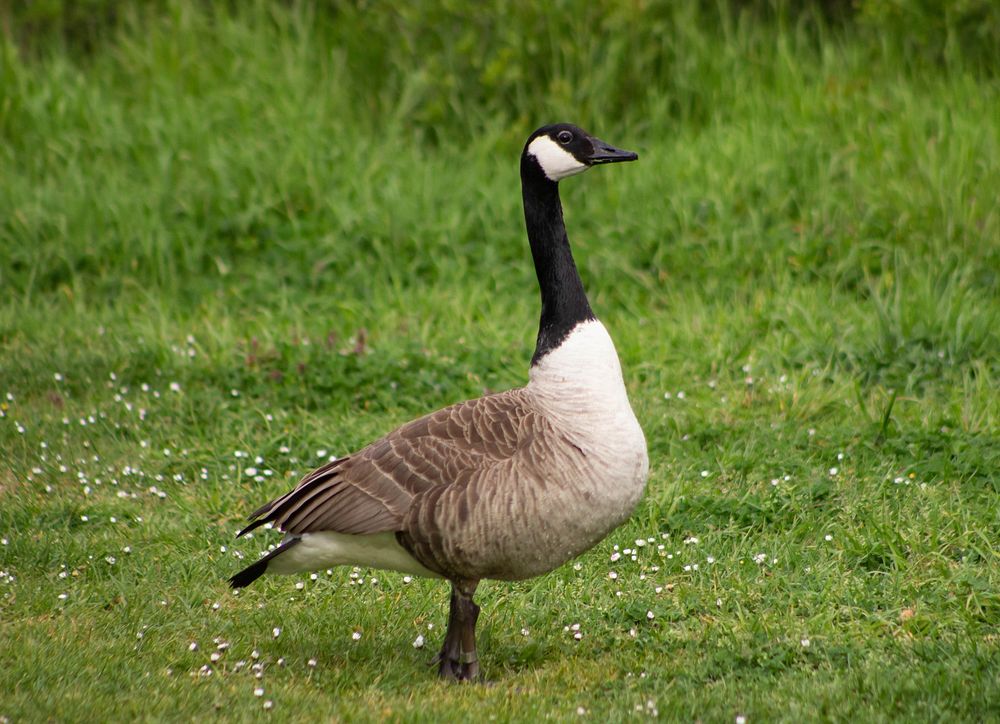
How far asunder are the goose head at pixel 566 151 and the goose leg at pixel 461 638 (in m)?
1.61

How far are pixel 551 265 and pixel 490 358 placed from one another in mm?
2476

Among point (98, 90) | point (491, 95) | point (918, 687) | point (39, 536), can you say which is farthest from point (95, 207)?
point (918, 687)

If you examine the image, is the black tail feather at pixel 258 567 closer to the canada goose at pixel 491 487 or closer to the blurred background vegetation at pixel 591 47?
the canada goose at pixel 491 487

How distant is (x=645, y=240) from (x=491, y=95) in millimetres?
2127

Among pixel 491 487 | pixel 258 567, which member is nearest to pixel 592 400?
pixel 491 487

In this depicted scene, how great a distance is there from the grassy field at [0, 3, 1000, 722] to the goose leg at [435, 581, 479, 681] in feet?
0.29

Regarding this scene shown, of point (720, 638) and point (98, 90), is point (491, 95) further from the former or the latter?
point (720, 638)

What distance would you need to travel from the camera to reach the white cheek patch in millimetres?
4570

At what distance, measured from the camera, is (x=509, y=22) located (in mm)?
9312

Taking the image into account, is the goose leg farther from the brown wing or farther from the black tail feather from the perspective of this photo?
the black tail feather

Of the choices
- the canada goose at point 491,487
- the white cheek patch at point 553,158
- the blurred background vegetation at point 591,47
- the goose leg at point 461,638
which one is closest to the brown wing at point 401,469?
the canada goose at point 491,487

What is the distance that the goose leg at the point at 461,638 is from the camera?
4285 millimetres

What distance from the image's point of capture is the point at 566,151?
180 inches

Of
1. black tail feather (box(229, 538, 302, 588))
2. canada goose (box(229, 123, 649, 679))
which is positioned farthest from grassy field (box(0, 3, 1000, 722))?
canada goose (box(229, 123, 649, 679))
